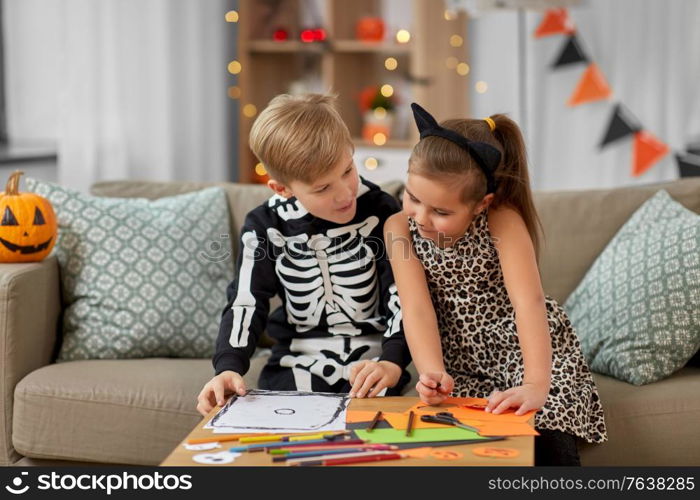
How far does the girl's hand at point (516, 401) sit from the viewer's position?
→ 1.43 m

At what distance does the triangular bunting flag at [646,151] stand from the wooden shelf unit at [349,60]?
73 centimetres

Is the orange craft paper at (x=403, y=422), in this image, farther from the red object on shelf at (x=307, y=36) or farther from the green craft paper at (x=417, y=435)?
the red object on shelf at (x=307, y=36)

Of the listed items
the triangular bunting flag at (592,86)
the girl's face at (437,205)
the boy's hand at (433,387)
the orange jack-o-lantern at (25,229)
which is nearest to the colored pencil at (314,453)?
the boy's hand at (433,387)

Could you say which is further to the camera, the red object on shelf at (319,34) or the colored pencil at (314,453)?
the red object on shelf at (319,34)

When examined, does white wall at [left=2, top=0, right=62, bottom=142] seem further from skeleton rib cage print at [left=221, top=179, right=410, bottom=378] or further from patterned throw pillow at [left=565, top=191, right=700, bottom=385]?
patterned throw pillow at [left=565, top=191, right=700, bottom=385]

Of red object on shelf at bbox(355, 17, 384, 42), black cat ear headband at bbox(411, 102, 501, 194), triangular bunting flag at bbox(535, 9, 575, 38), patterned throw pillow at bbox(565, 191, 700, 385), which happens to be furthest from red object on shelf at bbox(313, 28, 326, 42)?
black cat ear headband at bbox(411, 102, 501, 194)

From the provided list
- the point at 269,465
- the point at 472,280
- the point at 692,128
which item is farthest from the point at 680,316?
the point at 692,128

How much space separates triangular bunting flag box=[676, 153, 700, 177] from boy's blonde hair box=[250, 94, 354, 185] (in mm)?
2381

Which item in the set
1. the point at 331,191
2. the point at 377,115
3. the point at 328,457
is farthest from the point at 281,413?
the point at 377,115

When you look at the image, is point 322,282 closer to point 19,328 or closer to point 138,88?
point 19,328

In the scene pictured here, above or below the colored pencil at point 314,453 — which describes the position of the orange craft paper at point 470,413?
below

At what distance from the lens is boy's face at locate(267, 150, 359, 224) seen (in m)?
1.70

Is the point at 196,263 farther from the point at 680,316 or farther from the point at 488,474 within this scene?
the point at 488,474

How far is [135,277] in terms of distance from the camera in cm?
231
